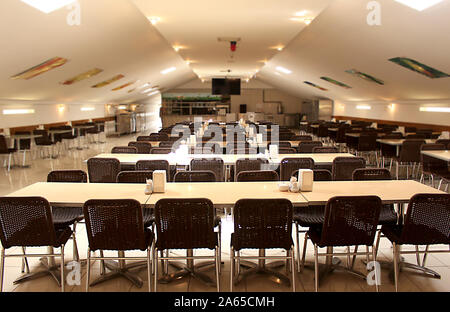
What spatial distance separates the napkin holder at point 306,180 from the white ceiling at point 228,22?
3639mm

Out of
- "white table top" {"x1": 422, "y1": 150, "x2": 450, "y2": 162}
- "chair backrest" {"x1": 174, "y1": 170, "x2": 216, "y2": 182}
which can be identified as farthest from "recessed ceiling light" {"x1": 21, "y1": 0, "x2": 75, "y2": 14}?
"white table top" {"x1": 422, "y1": 150, "x2": 450, "y2": 162}

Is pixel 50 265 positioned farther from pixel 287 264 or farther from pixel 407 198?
pixel 407 198

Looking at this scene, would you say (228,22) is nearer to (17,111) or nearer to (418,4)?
(418,4)

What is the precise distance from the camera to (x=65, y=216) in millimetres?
3791

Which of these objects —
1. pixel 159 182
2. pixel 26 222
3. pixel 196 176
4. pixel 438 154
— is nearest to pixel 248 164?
pixel 196 176

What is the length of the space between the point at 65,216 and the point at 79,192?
1.52 feet

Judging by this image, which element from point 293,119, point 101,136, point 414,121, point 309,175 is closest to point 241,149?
point 309,175

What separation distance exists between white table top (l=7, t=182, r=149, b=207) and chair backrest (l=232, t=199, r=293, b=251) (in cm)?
84

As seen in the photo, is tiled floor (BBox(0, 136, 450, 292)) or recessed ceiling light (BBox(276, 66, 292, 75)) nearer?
tiled floor (BBox(0, 136, 450, 292))

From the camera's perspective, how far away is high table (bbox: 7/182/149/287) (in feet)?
10.8

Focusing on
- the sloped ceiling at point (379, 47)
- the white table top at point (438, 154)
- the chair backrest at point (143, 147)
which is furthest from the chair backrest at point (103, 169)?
the white table top at point (438, 154)

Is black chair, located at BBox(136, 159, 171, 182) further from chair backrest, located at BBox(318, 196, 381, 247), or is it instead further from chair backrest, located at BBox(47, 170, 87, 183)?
chair backrest, located at BBox(318, 196, 381, 247)

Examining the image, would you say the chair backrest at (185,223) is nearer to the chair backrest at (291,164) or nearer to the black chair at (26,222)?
the black chair at (26,222)

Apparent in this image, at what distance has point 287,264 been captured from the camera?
12.1ft
